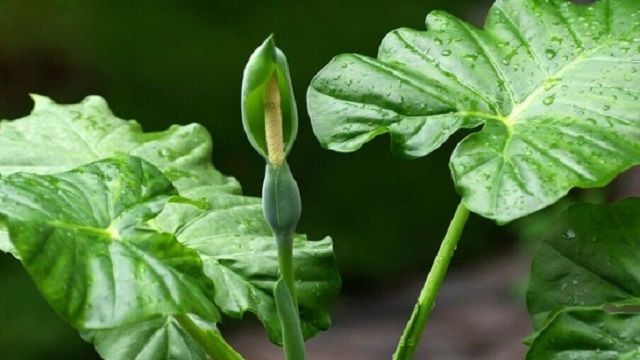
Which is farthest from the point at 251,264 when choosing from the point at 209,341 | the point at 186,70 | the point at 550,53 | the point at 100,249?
the point at 186,70

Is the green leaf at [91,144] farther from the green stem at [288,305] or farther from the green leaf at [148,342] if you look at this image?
the green stem at [288,305]

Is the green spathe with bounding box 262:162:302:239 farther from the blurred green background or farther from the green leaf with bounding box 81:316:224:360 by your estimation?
the blurred green background

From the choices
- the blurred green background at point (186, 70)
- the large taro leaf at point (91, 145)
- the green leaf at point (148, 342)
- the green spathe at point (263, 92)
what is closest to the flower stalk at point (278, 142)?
the green spathe at point (263, 92)

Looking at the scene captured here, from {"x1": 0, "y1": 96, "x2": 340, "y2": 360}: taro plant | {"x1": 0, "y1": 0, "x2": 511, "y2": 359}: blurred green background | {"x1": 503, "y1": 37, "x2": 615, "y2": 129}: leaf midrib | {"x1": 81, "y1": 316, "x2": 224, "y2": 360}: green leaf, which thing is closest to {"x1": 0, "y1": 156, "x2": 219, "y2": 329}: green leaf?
{"x1": 0, "y1": 96, "x2": 340, "y2": 360}: taro plant

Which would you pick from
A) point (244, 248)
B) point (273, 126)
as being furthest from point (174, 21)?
point (273, 126)

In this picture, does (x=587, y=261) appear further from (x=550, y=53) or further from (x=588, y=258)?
(x=550, y=53)

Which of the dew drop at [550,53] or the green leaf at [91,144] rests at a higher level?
the dew drop at [550,53]
